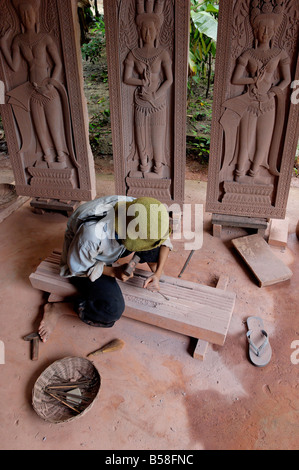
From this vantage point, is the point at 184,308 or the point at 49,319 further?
the point at 49,319

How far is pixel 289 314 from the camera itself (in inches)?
133

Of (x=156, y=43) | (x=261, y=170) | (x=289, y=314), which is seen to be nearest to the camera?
(x=289, y=314)

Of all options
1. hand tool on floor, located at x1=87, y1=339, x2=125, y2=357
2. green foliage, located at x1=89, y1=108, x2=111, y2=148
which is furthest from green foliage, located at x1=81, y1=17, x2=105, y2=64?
hand tool on floor, located at x1=87, y1=339, x2=125, y2=357

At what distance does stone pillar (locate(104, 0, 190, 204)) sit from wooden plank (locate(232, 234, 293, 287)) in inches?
38.7

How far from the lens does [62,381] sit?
2713 mm

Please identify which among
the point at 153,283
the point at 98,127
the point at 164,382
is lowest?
the point at 164,382

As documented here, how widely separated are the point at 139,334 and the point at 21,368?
1.02m

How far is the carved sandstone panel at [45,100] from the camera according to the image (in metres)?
3.79

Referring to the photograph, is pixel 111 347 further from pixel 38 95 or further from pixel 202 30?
pixel 202 30

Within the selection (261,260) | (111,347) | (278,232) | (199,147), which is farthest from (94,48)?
(111,347)

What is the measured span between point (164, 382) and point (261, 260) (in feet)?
6.07

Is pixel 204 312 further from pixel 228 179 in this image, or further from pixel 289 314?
pixel 228 179

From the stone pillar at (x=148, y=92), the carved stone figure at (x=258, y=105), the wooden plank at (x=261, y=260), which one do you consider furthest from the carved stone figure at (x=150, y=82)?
the wooden plank at (x=261, y=260)
